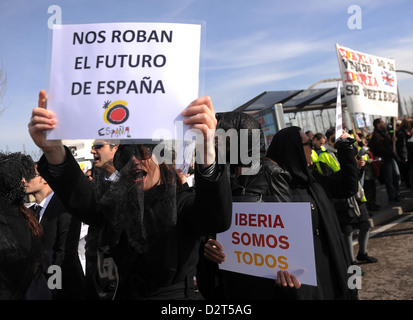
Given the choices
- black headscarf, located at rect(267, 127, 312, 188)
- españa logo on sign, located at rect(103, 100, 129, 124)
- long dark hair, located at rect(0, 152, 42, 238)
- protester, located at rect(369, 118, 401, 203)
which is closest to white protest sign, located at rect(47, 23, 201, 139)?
españa logo on sign, located at rect(103, 100, 129, 124)

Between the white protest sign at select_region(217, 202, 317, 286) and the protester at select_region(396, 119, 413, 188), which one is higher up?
the protester at select_region(396, 119, 413, 188)

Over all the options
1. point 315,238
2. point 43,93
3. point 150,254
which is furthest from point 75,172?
point 315,238

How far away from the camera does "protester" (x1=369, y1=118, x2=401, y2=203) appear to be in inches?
348

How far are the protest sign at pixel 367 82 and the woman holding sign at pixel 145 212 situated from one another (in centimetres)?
404

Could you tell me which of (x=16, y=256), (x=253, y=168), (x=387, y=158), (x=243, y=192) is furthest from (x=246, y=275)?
(x=387, y=158)

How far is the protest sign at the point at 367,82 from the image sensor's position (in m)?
5.26

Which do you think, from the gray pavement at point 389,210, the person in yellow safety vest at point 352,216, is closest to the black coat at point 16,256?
the person in yellow safety vest at point 352,216

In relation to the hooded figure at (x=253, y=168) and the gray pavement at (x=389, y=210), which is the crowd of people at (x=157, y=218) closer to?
the hooded figure at (x=253, y=168)

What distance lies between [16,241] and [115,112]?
2.82 feet

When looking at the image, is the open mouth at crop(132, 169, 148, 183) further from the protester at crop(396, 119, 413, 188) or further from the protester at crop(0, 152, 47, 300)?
the protester at crop(396, 119, 413, 188)

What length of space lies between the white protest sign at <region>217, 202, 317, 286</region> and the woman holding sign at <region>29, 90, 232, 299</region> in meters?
0.46

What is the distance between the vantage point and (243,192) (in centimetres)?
229

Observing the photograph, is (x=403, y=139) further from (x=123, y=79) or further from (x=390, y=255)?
(x=123, y=79)

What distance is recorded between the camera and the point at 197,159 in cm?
150
